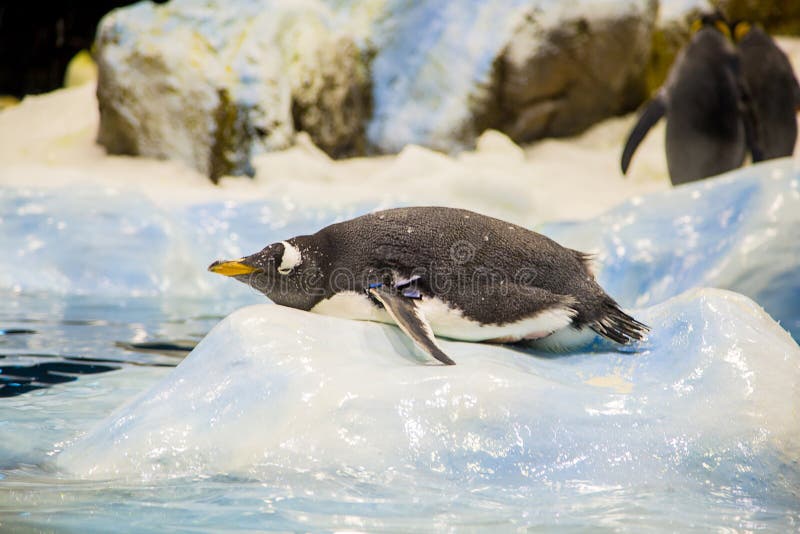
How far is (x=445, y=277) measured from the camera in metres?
2.09

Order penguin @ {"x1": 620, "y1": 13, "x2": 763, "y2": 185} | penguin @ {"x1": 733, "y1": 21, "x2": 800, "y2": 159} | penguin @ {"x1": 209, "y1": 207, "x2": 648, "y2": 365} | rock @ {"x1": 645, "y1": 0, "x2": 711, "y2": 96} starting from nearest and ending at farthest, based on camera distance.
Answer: penguin @ {"x1": 209, "y1": 207, "x2": 648, "y2": 365}, penguin @ {"x1": 620, "y1": 13, "x2": 763, "y2": 185}, penguin @ {"x1": 733, "y1": 21, "x2": 800, "y2": 159}, rock @ {"x1": 645, "y1": 0, "x2": 711, "y2": 96}

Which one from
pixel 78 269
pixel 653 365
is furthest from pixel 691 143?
pixel 653 365

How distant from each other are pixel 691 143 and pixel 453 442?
564 cm

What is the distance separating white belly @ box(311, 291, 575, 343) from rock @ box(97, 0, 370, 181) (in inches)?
216

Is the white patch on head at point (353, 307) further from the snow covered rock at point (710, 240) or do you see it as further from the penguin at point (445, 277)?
the snow covered rock at point (710, 240)

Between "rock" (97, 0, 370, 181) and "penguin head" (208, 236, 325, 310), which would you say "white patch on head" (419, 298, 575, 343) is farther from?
"rock" (97, 0, 370, 181)

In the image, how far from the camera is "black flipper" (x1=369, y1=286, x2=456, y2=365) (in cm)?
Result: 188

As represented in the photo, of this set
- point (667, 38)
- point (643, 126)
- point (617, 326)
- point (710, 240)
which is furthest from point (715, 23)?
point (617, 326)

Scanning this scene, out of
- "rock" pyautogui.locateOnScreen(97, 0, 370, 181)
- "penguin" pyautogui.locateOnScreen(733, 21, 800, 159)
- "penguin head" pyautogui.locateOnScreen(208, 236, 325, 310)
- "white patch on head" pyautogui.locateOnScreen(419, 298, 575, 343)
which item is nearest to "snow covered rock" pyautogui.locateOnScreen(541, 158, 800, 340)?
"white patch on head" pyautogui.locateOnScreen(419, 298, 575, 343)

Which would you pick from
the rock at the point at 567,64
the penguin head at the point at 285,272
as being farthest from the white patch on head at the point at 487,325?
the rock at the point at 567,64

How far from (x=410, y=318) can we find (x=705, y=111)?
536cm

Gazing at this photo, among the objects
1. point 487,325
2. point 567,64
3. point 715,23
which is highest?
point 715,23

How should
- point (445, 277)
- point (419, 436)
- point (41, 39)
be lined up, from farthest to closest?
point (41, 39)
point (445, 277)
point (419, 436)

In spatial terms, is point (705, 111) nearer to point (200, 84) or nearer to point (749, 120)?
point (749, 120)
